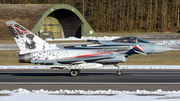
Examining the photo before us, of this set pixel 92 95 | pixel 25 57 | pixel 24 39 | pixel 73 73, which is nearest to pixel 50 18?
pixel 24 39

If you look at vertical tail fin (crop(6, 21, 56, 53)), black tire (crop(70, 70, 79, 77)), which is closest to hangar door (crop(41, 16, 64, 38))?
vertical tail fin (crop(6, 21, 56, 53))

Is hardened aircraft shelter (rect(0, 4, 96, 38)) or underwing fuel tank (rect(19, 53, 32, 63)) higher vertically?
hardened aircraft shelter (rect(0, 4, 96, 38))

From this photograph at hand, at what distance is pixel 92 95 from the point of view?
34.2ft

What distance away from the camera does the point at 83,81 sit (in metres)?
14.2

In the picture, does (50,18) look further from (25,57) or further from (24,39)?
(25,57)

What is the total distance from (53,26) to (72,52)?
114ft

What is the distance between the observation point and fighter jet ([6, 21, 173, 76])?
1546 cm

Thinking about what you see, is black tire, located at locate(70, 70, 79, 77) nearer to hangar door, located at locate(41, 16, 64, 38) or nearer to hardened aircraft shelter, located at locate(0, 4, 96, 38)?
hardened aircraft shelter, located at locate(0, 4, 96, 38)

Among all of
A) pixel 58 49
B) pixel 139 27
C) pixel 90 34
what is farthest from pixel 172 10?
pixel 58 49

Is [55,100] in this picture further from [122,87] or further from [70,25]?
[70,25]

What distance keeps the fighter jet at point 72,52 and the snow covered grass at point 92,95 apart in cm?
438

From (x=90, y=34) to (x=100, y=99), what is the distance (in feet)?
129

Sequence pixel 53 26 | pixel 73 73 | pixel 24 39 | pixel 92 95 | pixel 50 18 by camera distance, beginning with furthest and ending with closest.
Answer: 1. pixel 53 26
2. pixel 50 18
3. pixel 73 73
4. pixel 24 39
5. pixel 92 95

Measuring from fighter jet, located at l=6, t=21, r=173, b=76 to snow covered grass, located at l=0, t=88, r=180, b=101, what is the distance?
4380 millimetres
